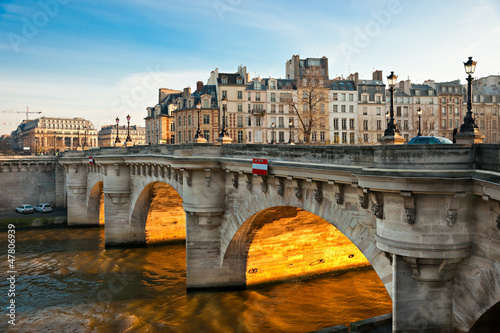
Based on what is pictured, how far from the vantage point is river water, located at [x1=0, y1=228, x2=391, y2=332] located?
1941 centimetres

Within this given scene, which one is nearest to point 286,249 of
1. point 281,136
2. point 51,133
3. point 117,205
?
point 117,205

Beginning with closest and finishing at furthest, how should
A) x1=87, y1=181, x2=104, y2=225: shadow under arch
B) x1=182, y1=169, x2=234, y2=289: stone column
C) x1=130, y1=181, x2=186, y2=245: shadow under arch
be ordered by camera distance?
1. x1=182, y1=169, x2=234, y2=289: stone column
2. x1=130, y1=181, x2=186, y2=245: shadow under arch
3. x1=87, y1=181, x2=104, y2=225: shadow under arch

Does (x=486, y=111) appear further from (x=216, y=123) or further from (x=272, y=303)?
(x=272, y=303)

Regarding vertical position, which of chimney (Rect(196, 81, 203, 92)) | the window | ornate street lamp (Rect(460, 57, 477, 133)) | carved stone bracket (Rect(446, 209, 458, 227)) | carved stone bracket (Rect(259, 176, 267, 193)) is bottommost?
carved stone bracket (Rect(446, 209, 458, 227))

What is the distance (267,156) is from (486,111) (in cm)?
5740

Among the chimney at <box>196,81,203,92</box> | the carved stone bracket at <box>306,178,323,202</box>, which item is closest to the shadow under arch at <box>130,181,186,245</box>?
the carved stone bracket at <box>306,178,323,202</box>

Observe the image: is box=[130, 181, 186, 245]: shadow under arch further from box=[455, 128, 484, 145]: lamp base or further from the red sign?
box=[455, 128, 484, 145]: lamp base

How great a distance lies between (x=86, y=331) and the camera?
19.0 meters

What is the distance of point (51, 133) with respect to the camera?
147 meters

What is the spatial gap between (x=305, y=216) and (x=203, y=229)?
542cm

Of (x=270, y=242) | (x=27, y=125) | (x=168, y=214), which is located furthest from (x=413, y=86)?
(x=27, y=125)

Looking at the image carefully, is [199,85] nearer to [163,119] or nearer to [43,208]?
[163,119]

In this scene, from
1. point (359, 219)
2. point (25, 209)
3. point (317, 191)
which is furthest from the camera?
point (25, 209)

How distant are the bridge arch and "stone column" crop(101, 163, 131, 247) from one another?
15581mm
